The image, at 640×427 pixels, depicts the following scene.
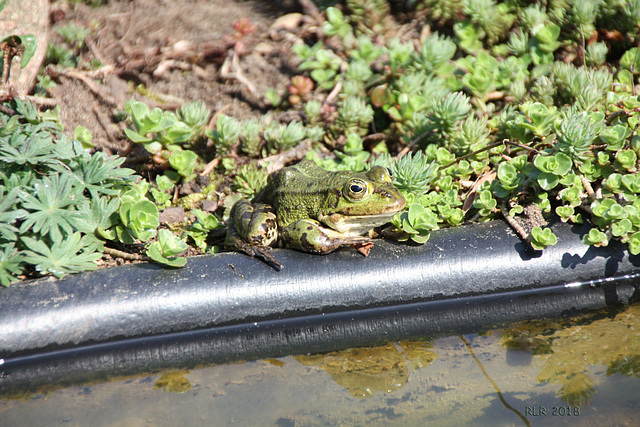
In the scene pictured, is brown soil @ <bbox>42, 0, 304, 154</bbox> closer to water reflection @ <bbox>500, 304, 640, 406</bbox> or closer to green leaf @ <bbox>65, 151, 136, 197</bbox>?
green leaf @ <bbox>65, 151, 136, 197</bbox>

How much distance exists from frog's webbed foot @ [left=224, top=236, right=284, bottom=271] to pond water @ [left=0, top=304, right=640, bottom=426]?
20.4 inches

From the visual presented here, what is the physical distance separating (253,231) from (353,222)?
1.94 ft

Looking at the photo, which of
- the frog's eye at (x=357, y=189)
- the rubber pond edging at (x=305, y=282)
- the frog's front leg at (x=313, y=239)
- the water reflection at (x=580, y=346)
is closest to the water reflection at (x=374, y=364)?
the rubber pond edging at (x=305, y=282)

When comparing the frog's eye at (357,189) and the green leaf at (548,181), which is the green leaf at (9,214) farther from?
the green leaf at (548,181)

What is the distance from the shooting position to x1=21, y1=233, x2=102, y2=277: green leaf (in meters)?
2.56

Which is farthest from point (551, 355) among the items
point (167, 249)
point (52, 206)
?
point (52, 206)

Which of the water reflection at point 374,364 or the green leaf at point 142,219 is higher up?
the green leaf at point 142,219

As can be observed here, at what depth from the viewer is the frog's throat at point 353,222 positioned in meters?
2.83

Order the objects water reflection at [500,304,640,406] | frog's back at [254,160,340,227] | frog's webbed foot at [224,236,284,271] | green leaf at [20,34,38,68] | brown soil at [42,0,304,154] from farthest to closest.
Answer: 1. brown soil at [42,0,304,154]
2. green leaf at [20,34,38,68]
3. frog's back at [254,160,340,227]
4. frog's webbed foot at [224,236,284,271]
5. water reflection at [500,304,640,406]

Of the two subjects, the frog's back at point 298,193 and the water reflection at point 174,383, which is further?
the frog's back at point 298,193

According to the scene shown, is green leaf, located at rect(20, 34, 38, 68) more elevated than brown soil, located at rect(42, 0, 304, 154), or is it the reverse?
green leaf, located at rect(20, 34, 38, 68)

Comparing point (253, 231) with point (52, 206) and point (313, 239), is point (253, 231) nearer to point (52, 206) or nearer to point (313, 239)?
point (313, 239)

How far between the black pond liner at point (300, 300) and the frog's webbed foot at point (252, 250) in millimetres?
48

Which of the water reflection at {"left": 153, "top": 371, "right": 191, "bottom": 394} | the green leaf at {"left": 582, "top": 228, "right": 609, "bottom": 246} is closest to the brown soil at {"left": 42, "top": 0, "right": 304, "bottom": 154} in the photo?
the water reflection at {"left": 153, "top": 371, "right": 191, "bottom": 394}
